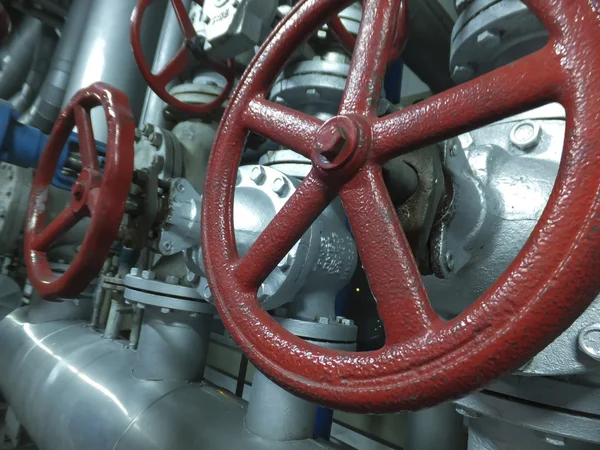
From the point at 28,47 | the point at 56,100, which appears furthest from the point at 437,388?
the point at 28,47

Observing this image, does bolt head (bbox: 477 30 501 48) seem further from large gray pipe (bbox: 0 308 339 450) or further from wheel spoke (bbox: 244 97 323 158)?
Result: large gray pipe (bbox: 0 308 339 450)

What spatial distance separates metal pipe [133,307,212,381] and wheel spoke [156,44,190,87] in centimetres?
58

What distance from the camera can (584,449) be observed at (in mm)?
497

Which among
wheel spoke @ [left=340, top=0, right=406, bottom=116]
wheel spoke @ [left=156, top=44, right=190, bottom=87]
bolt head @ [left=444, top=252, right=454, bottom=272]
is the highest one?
wheel spoke @ [left=156, top=44, right=190, bottom=87]

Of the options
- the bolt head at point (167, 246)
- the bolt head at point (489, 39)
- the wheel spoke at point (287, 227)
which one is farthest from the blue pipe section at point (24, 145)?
the bolt head at point (489, 39)

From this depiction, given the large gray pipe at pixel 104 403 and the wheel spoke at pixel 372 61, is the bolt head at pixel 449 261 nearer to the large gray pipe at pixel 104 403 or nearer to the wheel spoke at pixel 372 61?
the wheel spoke at pixel 372 61

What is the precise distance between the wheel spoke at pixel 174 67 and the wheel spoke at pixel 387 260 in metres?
0.89

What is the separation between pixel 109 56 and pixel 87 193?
104cm

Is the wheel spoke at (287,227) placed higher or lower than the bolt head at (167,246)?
higher

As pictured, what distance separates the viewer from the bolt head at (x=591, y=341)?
425 mm

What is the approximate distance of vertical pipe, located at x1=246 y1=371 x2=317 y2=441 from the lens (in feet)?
2.42

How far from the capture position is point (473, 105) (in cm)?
32

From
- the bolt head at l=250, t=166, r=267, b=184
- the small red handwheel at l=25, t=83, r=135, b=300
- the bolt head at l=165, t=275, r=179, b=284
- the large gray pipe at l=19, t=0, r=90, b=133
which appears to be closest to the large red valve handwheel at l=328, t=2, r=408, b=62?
the bolt head at l=250, t=166, r=267, b=184

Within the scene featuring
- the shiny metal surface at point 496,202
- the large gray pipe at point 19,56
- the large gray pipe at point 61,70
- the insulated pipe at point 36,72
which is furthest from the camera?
the insulated pipe at point 36,72
